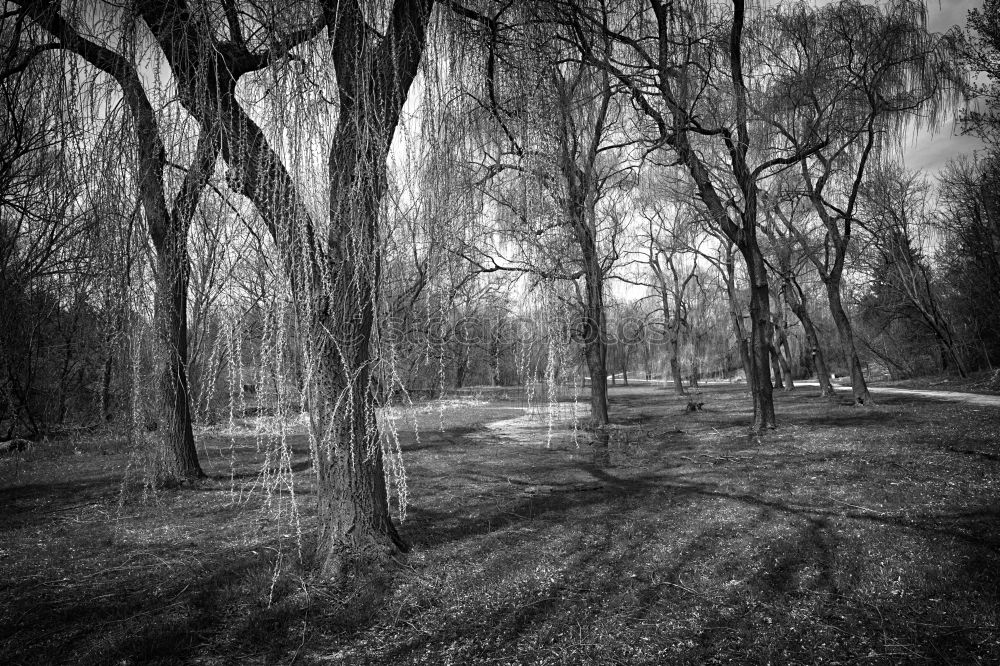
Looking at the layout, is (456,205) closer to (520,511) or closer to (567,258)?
(567,258)

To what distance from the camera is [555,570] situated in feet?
14.6

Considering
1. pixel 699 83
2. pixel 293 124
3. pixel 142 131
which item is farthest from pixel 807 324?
pixel 142 131

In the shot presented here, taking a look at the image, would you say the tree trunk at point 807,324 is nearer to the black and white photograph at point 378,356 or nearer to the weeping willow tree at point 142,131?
the black and white photograph at point 378,356

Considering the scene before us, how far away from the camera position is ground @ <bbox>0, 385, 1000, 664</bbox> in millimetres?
3244

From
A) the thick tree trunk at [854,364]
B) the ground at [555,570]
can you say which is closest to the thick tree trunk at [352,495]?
the ground at [555,570]

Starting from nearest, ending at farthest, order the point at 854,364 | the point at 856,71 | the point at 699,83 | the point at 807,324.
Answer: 1. the point at 699,83
2. the point at 856,71
3. the point at 854,364
4. the point at 807,324

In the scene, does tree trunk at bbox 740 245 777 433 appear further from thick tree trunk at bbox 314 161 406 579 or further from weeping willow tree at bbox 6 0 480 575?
weeping willow tree at bbox 6 0 480 575

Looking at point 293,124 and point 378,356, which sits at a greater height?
point 293,124

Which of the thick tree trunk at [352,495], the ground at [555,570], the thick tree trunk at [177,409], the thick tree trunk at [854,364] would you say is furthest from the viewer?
the thick tree trunk at [854,364]

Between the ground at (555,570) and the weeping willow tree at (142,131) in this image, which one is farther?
the ground at (555,570)

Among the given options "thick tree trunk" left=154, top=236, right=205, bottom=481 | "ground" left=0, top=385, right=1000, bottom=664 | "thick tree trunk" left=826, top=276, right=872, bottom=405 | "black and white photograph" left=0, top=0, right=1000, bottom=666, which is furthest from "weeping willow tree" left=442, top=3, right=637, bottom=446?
"thick tree trunk" left=826, top=276, right=872, bottom=405

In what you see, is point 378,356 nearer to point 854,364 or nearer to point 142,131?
point 142,131

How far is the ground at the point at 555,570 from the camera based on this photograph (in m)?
3.24

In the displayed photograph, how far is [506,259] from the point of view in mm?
3777
